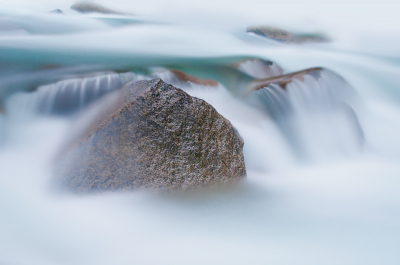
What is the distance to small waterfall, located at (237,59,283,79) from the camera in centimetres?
468

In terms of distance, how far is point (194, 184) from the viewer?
97.2 inches

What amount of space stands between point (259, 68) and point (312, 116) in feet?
4.58

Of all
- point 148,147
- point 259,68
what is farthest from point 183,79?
point 259,68

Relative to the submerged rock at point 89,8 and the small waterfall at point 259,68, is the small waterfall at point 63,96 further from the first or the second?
the submerged rock at point 89,8

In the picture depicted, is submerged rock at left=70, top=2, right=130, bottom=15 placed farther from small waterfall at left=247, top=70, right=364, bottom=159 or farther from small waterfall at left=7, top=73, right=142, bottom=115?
small waterfall at left=247, top=70, right=364, bottom=159

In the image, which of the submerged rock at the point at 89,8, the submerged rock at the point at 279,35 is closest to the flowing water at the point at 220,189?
the submerged rock at the point at 279,35

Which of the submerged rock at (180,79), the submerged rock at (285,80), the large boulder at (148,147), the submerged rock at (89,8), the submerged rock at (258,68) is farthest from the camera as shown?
the submerged rock at (89,8)

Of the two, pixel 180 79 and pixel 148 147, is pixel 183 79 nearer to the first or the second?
pixel 180 79

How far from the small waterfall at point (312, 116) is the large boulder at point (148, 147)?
1567mm

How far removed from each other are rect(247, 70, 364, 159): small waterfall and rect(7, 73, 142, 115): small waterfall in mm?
1932

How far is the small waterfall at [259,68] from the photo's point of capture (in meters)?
4.68

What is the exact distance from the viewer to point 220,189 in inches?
101

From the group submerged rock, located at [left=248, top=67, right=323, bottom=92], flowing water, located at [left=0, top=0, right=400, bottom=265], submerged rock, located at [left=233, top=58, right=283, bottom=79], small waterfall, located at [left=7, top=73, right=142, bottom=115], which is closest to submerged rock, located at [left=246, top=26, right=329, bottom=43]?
flowing water, located at [left=0, top=0, right=400, bottom=265]

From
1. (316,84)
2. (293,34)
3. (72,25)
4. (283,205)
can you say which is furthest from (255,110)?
(293,34)
